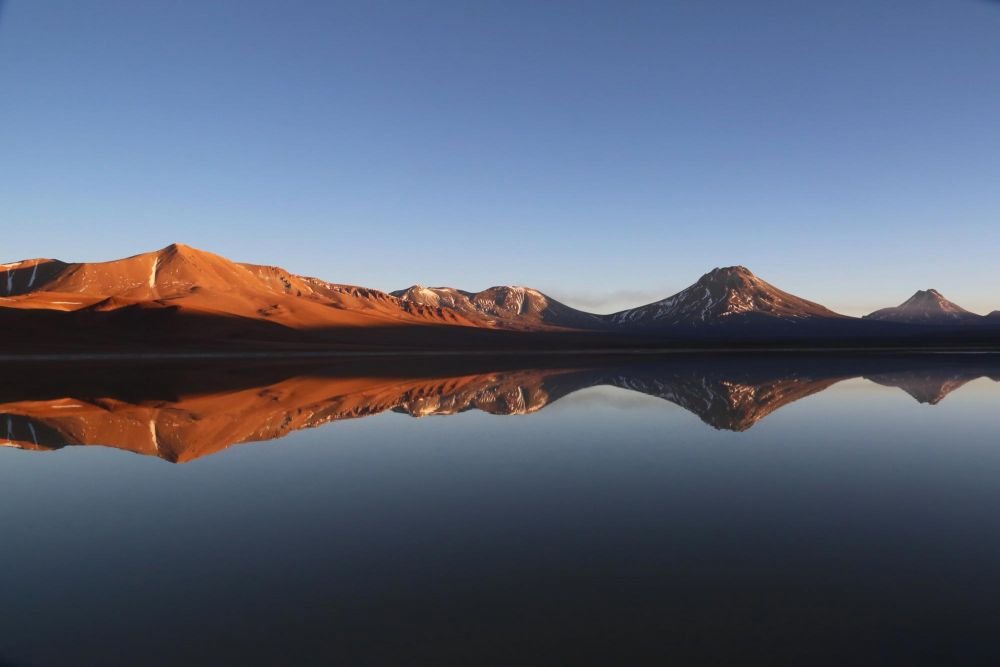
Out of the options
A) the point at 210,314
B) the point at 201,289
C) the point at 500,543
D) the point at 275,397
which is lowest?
the point at 275,397

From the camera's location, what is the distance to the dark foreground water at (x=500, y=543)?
17.9 ft

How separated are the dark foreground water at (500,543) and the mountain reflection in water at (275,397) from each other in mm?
431

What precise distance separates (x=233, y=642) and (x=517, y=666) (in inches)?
111

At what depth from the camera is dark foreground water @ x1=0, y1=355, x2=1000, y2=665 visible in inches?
215

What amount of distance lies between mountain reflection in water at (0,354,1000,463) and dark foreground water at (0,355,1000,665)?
431 mm

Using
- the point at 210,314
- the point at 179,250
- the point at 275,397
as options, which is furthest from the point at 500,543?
the point at 179,250

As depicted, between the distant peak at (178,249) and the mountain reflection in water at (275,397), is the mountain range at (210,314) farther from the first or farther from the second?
the mountain reflection in water at (275,397)

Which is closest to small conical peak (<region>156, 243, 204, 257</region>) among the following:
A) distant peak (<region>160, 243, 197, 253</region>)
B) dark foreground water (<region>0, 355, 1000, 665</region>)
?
distant peak (<region>160, 243, 197, 253</region>)

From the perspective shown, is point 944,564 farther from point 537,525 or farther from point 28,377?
point 28,377

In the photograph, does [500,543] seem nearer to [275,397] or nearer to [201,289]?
[275,397]

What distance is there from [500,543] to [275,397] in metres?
21.8

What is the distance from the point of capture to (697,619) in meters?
5.77

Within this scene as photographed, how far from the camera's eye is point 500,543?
804 cm

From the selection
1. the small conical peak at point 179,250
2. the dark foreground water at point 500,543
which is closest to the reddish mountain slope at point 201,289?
the small conical peak at point 179,250
